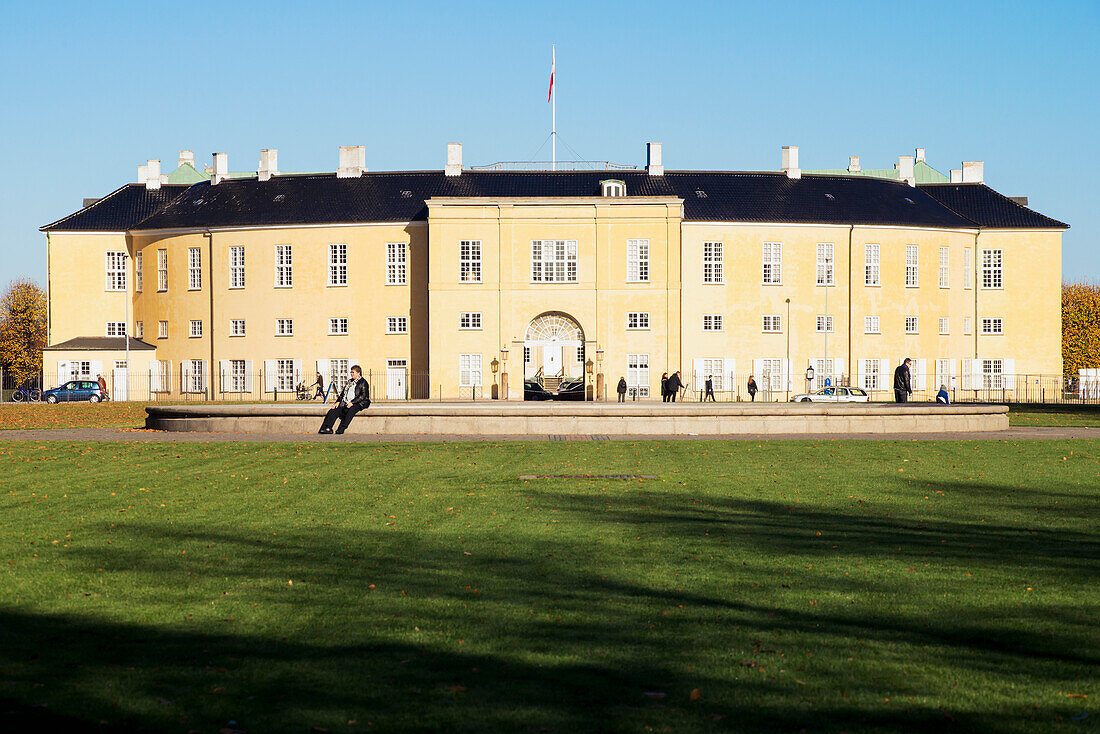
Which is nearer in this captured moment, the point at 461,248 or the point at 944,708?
the point at 944,708

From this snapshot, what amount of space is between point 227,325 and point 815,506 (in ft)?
204

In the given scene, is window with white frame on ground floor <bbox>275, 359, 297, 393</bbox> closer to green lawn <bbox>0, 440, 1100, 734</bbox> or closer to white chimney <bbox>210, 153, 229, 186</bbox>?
white chimney <bbox>210, 153, 229, 186</bbox>

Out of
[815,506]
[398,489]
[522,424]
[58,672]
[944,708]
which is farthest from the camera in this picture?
[522,424]

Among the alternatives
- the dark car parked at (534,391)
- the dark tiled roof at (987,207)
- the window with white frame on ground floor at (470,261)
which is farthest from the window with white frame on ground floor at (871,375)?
the window with white frame on ground floor at (470,261)

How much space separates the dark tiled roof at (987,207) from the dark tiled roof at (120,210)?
174 feet

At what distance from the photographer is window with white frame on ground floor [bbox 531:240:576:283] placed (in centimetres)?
6531

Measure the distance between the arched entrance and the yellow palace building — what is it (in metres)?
0.13

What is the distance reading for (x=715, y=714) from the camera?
18.3 feet

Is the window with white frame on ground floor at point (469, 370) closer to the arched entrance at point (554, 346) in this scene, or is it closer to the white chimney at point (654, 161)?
the arched entrance at point (554, 346)

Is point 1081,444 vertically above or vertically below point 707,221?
below

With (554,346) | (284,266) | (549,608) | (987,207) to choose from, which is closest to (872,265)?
(987,207)

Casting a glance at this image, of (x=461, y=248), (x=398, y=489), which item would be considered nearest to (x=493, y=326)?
(x=461, y=248)

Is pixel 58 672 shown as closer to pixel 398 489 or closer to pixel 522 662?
pixel 522 662

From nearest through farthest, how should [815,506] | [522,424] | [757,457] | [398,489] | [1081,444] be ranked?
[815,506] < [398,489] < [757,457] < [1081,444] < [522,424]
